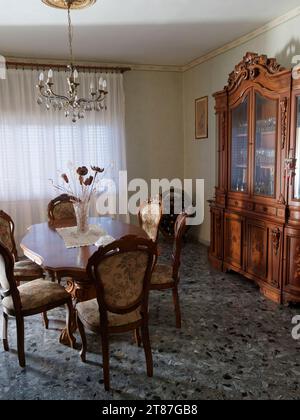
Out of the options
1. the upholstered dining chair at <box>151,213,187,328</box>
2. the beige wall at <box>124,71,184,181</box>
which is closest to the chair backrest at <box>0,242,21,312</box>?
the upholstered dining chair at <box>151,213,187,328</box>

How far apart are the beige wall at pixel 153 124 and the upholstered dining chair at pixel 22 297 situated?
10.4 feet

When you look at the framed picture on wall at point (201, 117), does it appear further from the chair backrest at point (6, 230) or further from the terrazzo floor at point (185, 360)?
the chair backrest at point (6, 230)

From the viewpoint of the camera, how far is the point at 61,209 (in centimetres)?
404

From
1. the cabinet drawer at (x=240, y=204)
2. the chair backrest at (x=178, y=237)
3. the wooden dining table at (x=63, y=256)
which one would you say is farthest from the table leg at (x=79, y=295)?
the cabinet drawer at (x=240, y=204)

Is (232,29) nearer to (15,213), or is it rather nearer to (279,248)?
(279,248)

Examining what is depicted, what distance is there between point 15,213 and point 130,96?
94.1 inches

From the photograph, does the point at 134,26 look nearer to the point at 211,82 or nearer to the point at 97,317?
the point at 211,82

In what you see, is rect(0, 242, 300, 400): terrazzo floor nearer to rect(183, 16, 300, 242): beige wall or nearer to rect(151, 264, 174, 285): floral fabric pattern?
rect(151, 264, 174, 285): floral fabric pattern

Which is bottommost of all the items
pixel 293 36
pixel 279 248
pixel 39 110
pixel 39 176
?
pixel 279 248

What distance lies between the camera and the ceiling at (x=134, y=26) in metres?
3.27

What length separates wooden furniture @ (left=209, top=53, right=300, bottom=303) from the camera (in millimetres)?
3186

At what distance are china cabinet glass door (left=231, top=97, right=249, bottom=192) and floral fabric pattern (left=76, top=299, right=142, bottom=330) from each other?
2.06 m
